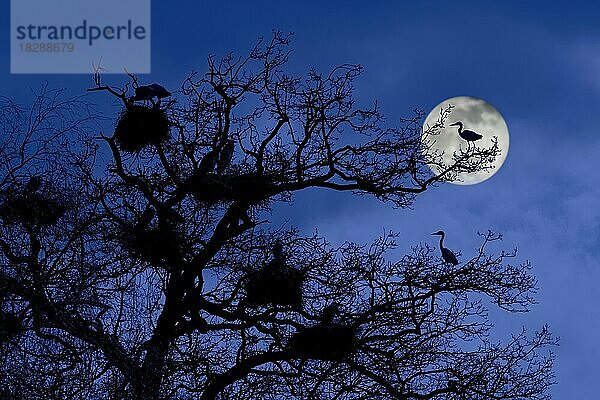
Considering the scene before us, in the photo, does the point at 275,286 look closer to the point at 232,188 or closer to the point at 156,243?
the point at 232,188

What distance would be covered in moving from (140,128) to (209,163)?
1008mm

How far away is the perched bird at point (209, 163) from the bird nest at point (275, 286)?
4.91 ft

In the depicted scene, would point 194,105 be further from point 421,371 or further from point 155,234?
point 421,371

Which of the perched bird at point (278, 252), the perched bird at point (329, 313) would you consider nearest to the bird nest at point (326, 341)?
the perched bird at point (329, 313)

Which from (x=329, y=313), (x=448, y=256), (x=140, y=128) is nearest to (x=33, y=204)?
(x=140, y=128)

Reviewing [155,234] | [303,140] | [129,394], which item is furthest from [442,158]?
[129,394]

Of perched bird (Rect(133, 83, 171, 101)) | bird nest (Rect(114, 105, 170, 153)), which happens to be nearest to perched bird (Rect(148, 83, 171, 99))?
perched bird (Rect(133, 83, 171, 101))

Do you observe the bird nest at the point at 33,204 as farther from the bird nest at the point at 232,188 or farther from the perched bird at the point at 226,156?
the perched bird at the point at 226,156

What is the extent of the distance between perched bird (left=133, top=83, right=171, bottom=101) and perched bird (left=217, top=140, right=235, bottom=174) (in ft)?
3.42

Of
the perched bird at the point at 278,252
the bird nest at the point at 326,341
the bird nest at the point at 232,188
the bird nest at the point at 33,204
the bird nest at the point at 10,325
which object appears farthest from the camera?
the bird nest at the point at 232,188

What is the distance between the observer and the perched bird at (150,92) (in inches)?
456

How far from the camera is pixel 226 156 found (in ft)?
39.0

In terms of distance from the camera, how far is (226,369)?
449 inches

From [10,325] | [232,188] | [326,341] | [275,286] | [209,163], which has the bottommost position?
[10,325]
